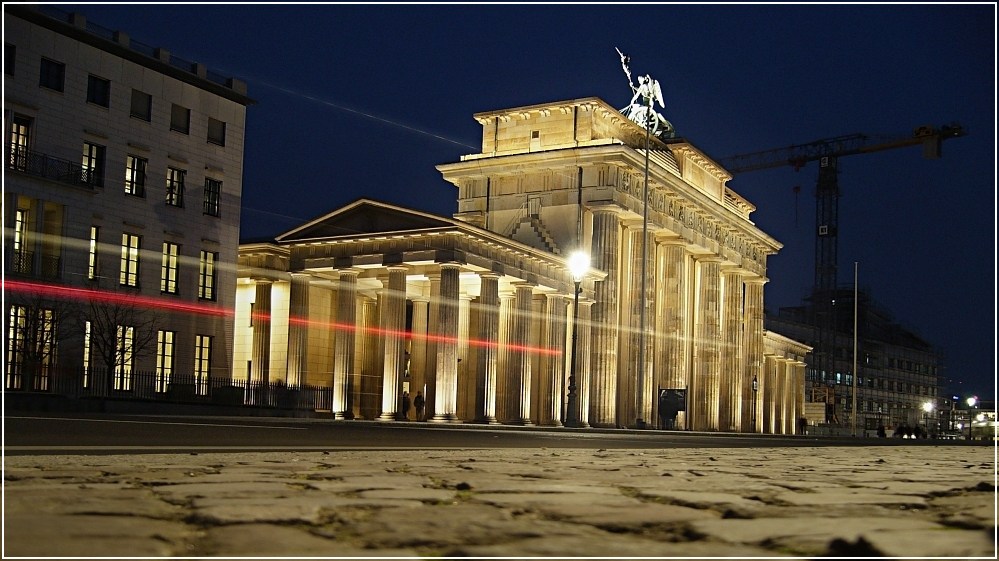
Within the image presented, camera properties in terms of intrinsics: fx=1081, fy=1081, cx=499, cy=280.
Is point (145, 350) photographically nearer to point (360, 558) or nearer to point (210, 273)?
point (210, 273)

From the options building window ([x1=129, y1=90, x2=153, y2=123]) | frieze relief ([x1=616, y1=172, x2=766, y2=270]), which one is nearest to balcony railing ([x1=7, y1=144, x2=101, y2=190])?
building window ([x1=129, y1=90, x2=153, y2=123])

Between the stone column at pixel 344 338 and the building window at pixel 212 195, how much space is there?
20.1ft

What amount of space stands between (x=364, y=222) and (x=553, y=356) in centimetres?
1124

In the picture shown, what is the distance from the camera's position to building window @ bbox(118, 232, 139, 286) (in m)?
42.2

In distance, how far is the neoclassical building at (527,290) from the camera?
45.4m

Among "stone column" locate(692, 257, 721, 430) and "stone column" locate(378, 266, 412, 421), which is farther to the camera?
"stone column" locate(692, 257, 721, 430)

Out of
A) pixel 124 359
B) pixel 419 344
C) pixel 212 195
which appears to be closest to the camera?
pixel 124 359

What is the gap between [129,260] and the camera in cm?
4275

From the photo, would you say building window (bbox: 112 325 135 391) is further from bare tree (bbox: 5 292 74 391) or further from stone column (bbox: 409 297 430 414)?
stone column (bbox: 409 297 430 414)

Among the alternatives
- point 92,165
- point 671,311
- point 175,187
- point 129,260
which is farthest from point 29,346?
point 671,311

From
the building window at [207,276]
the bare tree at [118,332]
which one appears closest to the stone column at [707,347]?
the building window at [207,276]

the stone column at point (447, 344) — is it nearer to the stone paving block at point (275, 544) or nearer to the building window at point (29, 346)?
the building window at point (29, 346)

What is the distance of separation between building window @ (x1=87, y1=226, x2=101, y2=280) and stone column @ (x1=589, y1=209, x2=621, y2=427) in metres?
24.5

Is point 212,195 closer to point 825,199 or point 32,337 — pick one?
point 32,337
